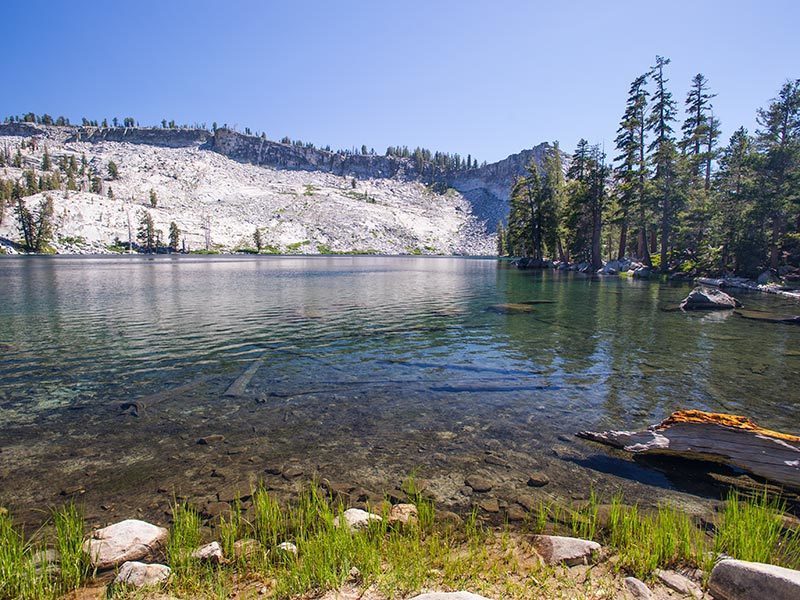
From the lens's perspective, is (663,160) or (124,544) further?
(663,160)

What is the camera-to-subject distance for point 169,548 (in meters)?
5.35

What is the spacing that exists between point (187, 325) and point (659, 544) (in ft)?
84.1

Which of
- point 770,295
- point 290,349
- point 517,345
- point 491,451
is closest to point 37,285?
point 290,349

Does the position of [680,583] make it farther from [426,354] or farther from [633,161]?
[633,161]

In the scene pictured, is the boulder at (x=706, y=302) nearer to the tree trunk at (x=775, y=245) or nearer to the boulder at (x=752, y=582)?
the tree trunk at (x=775, y=245)

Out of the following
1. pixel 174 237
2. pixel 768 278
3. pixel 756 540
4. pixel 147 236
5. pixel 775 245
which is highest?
pixel 147 236

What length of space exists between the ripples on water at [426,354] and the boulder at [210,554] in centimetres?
785

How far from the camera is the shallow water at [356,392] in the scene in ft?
28.3

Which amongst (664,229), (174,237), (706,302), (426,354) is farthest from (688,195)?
(174,237)

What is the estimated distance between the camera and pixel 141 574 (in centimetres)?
494

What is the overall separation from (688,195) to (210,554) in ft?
234

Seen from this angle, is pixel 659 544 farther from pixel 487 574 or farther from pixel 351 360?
pixel 351 360

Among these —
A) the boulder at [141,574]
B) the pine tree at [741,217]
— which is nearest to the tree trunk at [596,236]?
the pine tree at [741,217]

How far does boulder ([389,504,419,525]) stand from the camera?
6297 mm
